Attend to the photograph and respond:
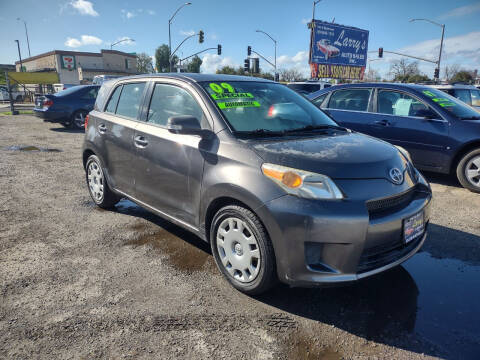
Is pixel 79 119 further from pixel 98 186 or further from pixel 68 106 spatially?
pixel 98 186

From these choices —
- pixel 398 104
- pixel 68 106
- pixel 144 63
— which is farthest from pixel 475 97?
pixel 144 63

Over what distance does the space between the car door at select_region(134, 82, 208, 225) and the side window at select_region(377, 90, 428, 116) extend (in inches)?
171

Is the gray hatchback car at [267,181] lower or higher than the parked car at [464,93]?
lower

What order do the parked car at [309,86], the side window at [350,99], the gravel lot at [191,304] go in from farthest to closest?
the parked car at [309,86] < the side window at [350,99] < the gravel lot at [191,304]

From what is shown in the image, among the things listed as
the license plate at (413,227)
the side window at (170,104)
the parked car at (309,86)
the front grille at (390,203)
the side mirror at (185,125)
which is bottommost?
the license plate at (413,227)

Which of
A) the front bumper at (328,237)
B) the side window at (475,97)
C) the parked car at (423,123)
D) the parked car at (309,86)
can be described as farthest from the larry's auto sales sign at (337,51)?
the front bumper at (328,237)

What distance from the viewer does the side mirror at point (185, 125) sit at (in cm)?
286

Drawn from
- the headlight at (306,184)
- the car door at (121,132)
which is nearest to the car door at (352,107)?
the car door at (121,132)

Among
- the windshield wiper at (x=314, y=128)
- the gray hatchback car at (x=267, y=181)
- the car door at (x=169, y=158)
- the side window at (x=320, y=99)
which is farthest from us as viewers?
the side window at (x=320, y=99)

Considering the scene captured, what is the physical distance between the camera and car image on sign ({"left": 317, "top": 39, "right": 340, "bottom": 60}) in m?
31.7

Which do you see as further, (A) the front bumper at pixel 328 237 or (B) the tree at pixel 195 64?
(B) the tree at pixel 195 64

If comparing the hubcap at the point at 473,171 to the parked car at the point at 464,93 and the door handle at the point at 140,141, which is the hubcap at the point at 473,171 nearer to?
the parked car at the point at 464,93

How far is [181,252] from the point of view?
3557mm

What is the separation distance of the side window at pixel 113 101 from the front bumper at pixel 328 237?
2760 mm
